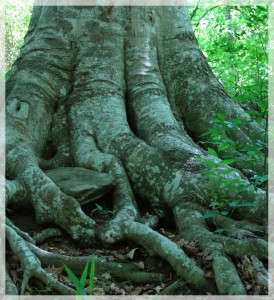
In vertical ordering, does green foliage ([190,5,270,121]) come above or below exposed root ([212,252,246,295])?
above

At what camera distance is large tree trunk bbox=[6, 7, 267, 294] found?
3.52 meters

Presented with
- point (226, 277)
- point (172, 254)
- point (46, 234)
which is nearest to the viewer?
point (226, 277)

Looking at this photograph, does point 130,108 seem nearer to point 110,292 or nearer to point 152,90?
point 152,90

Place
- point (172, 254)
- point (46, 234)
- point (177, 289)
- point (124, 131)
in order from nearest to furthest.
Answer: point (177, 289) < point (172, 254) < point (46, 234) < point (124, 131)

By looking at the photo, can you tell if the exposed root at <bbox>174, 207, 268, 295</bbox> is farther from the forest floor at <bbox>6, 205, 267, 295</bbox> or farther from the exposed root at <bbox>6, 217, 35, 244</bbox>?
the exposed root at <bbox>6, 217, 35, 244</bbox>

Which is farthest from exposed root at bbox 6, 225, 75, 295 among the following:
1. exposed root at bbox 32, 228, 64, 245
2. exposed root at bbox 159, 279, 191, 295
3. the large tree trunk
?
exposed root at bbox 159, 279, 191, 295

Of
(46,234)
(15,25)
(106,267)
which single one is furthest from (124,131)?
(15,25)

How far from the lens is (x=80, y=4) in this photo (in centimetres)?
536

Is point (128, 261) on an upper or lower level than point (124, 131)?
lower

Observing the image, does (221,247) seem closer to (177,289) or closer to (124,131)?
(177,289)

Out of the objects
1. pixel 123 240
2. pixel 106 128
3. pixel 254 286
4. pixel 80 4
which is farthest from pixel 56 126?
pixel 254 286

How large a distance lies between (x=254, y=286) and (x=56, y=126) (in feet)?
9.49

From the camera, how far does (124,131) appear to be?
467cm

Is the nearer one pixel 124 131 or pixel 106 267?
pixel 106 267
